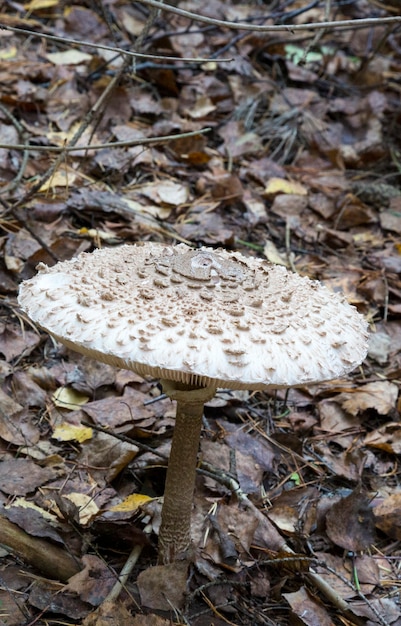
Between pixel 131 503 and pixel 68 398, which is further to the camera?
pixel 68 398

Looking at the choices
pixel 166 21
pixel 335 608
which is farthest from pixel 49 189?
pixel 335 608

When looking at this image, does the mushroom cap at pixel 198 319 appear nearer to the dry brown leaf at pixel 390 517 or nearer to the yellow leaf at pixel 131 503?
the yellow leaf at pixel 131 503

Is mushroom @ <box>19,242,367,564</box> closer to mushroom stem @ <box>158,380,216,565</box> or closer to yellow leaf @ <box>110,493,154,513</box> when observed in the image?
mushroom stem @ <box>158,380,216,565</box>

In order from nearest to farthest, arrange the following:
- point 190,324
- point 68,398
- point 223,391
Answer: point 190,324 → point 68,398 → point 223,391

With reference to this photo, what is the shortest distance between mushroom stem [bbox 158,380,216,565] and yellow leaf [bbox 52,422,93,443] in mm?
692

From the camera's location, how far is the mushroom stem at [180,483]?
2381mm

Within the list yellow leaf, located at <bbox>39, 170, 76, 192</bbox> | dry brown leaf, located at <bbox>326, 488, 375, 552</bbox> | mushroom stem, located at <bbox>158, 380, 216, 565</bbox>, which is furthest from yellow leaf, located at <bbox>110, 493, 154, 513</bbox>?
yellow leaf, located at <bbox>39, 170, 76, 192</bbox>

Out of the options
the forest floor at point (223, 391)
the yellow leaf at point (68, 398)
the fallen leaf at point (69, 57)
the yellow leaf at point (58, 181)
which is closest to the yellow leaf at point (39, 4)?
the forest floor at point (223, 391)

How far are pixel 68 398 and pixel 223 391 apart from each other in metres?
0.89

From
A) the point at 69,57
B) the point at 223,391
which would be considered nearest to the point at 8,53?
the point at 69,57

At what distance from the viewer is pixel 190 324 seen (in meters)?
1.85

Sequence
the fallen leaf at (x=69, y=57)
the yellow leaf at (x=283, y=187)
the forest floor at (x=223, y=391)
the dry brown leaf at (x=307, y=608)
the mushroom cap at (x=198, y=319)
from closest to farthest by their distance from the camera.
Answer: the mushroom cap at (x=198, y=319)
the dry brown leaf at (x=307, y=608)
the forest floor at (x=223, y=391)
the yellow leaf at (x=283, y=187)
the fallen leaf at (x=69, y=57)

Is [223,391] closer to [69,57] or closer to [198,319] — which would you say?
[198,319]

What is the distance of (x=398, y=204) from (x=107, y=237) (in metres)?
2.83
